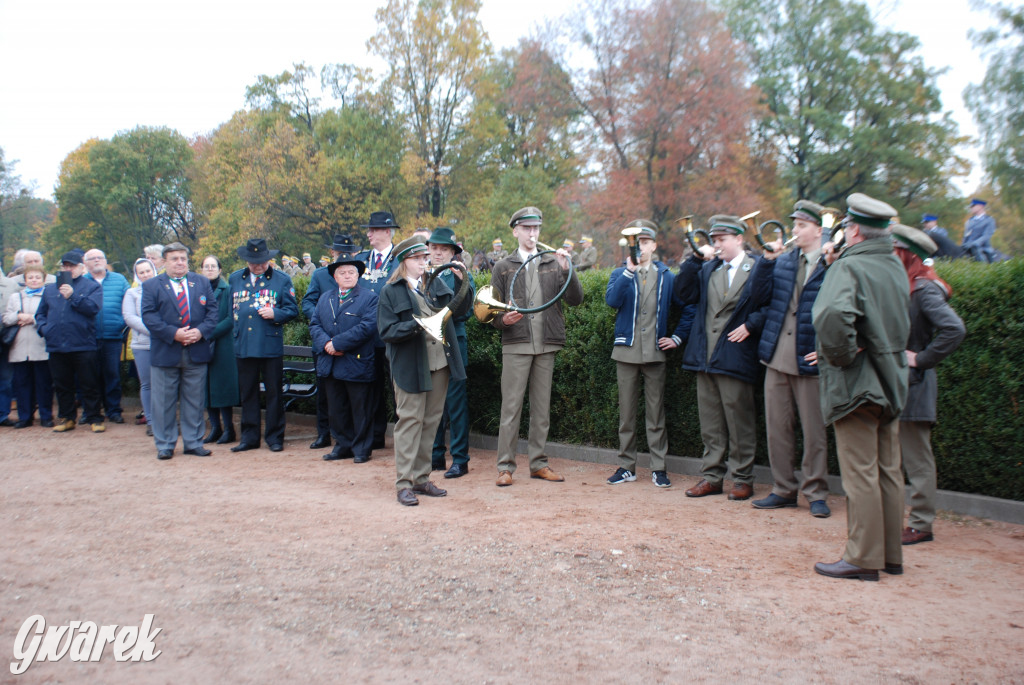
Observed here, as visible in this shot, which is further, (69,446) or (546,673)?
(69,446)

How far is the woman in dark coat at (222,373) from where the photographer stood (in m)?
8.91

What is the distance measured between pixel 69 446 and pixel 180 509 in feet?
12.4

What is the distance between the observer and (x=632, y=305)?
684 cm

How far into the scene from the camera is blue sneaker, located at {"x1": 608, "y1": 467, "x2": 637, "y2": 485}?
6.83 meters

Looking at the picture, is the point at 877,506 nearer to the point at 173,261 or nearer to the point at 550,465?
the point at 550,465

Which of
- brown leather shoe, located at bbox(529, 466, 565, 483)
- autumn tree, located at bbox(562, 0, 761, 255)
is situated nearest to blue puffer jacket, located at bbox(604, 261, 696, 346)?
brown leather shoe, located at bbox(529, 466, 565, 483)

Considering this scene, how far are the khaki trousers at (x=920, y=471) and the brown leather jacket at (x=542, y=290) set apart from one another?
294cm

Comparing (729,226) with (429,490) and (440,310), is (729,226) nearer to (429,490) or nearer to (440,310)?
(440,310)

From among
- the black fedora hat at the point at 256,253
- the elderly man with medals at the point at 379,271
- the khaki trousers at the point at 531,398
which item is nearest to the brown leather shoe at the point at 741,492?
the khaki trousers at the point at 531,398

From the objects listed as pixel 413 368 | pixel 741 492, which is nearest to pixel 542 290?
pixel 413 368

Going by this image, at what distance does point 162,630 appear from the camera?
3689mm

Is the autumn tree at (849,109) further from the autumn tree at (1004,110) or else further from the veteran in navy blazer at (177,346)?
the veteran in navy blazer at (177,346)

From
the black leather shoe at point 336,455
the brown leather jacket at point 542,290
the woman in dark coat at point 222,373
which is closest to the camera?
the brown leather jacket at point 542,290

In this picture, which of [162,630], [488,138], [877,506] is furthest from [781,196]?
[162,630]
